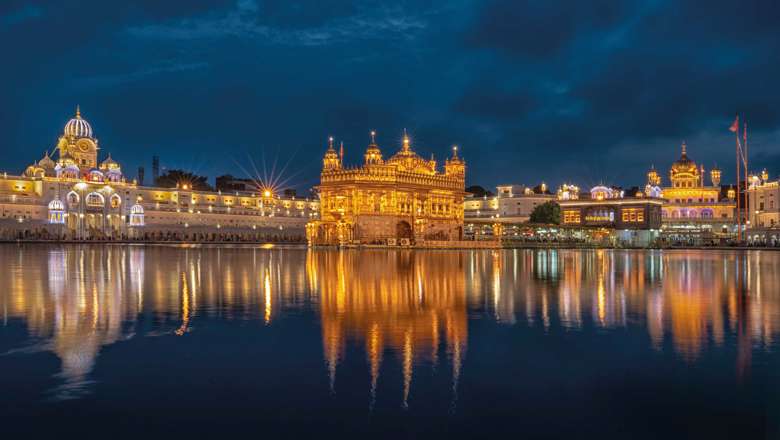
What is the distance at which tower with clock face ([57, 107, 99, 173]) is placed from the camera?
113938 mm

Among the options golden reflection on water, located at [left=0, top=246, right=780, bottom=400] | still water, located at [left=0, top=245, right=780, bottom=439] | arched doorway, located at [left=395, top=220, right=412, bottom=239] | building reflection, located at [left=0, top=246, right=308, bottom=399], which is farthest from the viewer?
arched doorway, located at [left=395, top=220, right=412, bottom=239]

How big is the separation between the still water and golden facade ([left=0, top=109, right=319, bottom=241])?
94.9 meters

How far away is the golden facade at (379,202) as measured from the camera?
79.4 meters

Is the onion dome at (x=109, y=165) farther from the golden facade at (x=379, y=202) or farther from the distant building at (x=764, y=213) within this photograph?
the distant building at (x=764, y=213)

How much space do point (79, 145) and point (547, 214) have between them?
74.3m

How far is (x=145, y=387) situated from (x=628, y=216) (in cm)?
11250

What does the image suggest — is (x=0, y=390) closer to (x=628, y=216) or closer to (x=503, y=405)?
(x=503, y=405)

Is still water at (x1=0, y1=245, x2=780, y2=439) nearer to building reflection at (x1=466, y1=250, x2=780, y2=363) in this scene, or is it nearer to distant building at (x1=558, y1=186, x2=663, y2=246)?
building reflection at (x1=466, y1=250, x2=780, y2=363)

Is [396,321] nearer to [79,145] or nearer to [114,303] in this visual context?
[114,303]

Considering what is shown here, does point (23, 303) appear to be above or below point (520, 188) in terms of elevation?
below

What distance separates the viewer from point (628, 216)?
4469 inches

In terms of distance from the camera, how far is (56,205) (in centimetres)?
10569

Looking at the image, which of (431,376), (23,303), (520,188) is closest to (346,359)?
(431,376)

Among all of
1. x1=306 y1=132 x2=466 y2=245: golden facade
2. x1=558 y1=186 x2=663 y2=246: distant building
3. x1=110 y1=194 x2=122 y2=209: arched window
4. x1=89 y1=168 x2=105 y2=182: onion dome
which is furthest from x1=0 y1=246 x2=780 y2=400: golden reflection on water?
x1=110 y1=194 x2=122 y2=209: arched window
